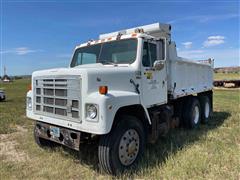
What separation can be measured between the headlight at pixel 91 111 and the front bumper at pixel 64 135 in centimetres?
45

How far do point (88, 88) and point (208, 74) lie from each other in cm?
728

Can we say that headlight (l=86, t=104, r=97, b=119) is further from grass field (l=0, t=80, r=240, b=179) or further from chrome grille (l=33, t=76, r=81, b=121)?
grass field (l=0, t=80, r=240, b=179)

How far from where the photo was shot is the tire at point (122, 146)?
13.8ft

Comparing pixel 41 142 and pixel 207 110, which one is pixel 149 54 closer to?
pixel 41 142

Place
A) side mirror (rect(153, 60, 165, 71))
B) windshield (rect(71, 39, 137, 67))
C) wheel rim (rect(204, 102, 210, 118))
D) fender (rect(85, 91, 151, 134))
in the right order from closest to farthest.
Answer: fender (rect(85, 91, 151, 134)) → windshield (rect(71, 39, 137, 67)) → side mirror (rect(153, 60, 165, 71)) → wheel rim (rect(204, 102, 210, 118))

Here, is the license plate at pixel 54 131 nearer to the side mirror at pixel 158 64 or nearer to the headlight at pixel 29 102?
the headlight at pixel 29 102

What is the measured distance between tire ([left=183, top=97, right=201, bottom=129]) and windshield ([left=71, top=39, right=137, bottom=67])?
3.47 m

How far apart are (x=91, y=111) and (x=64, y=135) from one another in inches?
35.0

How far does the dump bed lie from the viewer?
6.38 metres

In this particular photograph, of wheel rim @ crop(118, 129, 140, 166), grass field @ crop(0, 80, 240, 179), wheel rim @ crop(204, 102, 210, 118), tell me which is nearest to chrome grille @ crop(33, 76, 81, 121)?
wheel rim @ crop(118, 129, 140, 166)

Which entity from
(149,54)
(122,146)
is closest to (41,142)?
(122,146)

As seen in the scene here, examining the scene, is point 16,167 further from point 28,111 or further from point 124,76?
point 124,76

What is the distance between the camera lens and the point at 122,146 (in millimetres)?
4410

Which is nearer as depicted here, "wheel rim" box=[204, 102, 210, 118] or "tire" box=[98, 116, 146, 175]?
"tire" box=[98, 116, 146, 175]
